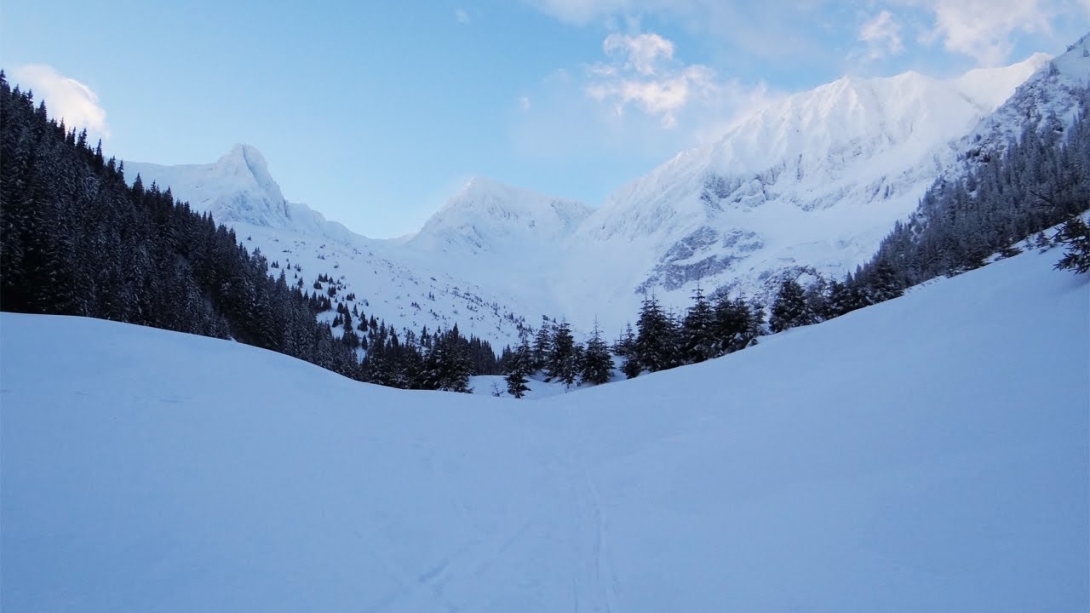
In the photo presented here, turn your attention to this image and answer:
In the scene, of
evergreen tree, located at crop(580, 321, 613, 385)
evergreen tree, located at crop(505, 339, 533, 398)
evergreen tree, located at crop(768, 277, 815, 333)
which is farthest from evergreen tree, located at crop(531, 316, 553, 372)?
evergreen tree, located at crop(768, 277, 815, 333)

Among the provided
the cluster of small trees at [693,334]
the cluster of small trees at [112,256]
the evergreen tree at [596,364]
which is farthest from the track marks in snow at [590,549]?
the cluster of small trees at [112,256]

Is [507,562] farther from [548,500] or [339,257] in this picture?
[339,257]

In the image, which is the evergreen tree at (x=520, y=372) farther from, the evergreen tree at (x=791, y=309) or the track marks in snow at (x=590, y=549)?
the track marks in snow at (x=590, y=549)

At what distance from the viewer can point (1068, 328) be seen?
34.0ft

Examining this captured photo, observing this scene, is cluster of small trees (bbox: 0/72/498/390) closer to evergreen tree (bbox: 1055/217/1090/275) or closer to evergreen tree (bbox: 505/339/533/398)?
evergreen tree (bbox: 505/339/533/398)

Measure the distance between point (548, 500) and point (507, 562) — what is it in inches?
123

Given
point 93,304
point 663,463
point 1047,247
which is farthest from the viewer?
point 93,304

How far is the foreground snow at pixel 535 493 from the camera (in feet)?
17.0

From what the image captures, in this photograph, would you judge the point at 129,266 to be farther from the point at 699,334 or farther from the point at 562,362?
the point at 699,334

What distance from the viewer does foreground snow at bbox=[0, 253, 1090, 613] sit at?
5.20 m

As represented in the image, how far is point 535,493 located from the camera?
35.9 ft

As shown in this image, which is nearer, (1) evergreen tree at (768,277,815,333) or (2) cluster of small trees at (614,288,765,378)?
(2) cluster of small trees at (614,288,765,378)

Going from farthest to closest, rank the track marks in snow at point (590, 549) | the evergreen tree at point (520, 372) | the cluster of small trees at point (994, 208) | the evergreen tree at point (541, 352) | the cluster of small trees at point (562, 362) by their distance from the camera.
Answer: the cluster of small trees at point (994, 208) → the evergreen tree at point (541, 352) → the evergreen tree at point (520, 372) → the cluster of small trees at point (562, 362) → the track marks in snow at point (590, 549)

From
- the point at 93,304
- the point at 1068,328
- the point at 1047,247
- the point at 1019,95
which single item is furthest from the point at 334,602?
the point at 1019,95
